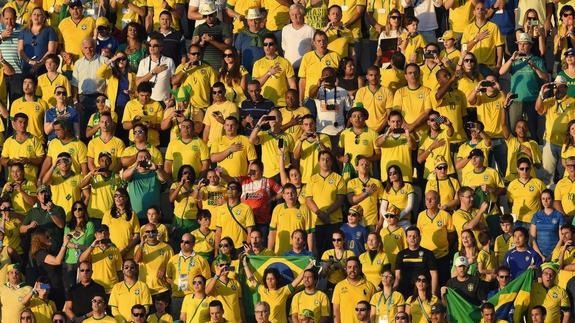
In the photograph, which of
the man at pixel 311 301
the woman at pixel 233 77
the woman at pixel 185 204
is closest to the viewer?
the man at pixel 311 301

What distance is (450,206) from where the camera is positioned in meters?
29.8

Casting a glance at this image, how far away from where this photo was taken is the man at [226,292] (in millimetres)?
28703

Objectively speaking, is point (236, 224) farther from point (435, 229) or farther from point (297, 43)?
point (297, 43)

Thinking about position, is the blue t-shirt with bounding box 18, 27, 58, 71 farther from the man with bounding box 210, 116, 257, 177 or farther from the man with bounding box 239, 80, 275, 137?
the man with bounding box 210, 116, 257, 177

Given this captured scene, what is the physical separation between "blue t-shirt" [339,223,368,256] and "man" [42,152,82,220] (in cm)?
397

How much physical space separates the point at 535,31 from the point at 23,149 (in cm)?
771

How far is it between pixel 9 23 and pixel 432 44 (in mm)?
6652

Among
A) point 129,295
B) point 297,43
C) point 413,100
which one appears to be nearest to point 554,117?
point 413,100

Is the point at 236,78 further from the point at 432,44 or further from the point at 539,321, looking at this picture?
the point at 539,321

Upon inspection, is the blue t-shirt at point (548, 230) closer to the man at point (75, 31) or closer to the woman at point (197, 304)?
the woman at point (197, 304)

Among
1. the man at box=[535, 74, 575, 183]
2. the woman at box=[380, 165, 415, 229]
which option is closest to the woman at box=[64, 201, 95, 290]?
the woman at box=[380, 165, 415, 229]

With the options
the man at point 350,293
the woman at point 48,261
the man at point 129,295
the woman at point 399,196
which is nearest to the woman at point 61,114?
the woman at point 48,261

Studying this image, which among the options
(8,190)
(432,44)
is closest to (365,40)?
(432,44)

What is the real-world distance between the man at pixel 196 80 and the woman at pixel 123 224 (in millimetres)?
2645
